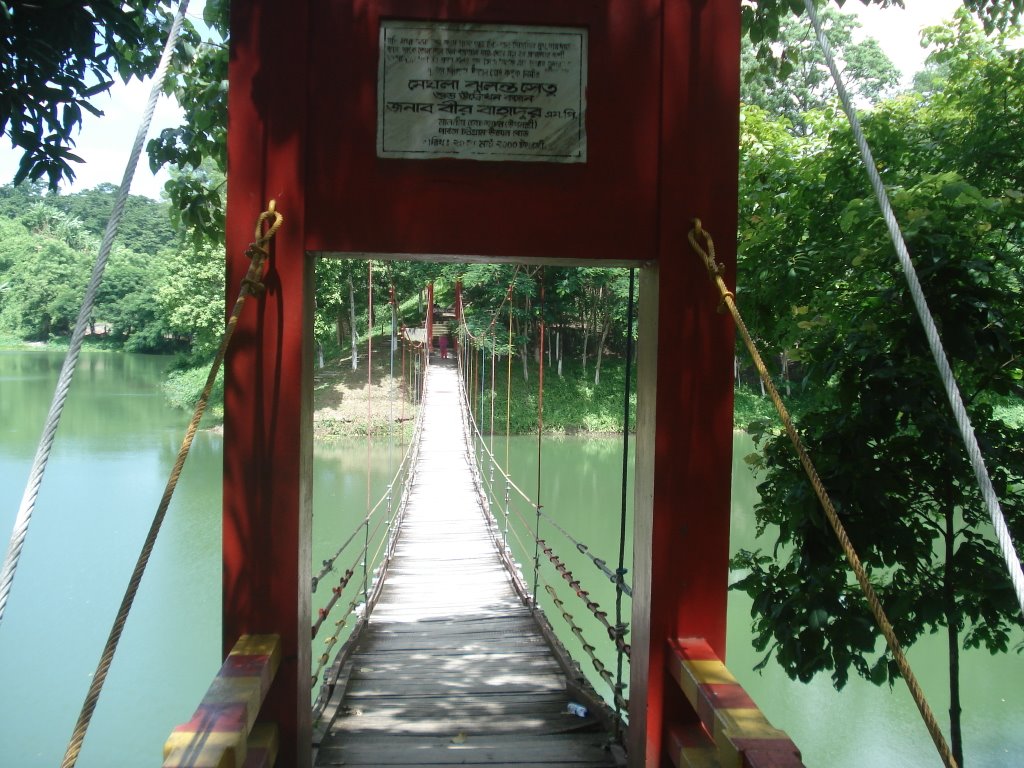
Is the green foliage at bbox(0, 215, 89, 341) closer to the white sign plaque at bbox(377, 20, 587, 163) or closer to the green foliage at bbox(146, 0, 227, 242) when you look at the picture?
the green foliage at bbox(146, 0, 227, 242)

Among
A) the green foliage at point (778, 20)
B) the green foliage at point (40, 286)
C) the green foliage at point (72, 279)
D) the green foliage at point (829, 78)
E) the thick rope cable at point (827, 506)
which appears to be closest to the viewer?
the thick rope cable at point (827, 506)

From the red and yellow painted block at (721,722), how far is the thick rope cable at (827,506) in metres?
0.19

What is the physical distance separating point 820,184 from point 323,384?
14381mm

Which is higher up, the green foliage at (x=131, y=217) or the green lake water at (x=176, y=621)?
the green foliage at (x=131, y=217)

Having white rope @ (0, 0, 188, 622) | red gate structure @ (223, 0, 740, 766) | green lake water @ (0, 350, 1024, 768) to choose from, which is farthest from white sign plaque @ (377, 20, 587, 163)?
green lake water @ (0, 350, 1024, 768)

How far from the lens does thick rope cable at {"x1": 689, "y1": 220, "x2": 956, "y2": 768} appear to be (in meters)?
0.93

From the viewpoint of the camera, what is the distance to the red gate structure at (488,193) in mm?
1431

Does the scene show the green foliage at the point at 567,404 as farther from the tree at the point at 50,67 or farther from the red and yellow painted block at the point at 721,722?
the red and yellow painted block at the point at 721,722

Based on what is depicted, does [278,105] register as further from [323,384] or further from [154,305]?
[154,305]

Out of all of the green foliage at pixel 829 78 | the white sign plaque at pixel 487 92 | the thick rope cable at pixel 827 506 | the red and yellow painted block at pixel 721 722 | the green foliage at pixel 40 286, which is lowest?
the red and yellow painted block at pixel 721 722

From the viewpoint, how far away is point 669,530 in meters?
1.47

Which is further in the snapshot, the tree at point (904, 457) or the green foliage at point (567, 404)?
the green foliage at point (567, 404)

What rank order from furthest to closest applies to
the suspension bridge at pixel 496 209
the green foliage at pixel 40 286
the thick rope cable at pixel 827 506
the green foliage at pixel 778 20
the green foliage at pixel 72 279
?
the green foliage at pixel 40 286 < the green foliage at pixel 72 279 < the green foliage at pixel 778 20 < the suspension bridge at pixel 496 209 < the thick rope cable at pixel 827 506

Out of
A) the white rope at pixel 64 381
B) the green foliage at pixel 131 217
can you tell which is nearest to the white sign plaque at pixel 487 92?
the white rope at pixel 64 381
